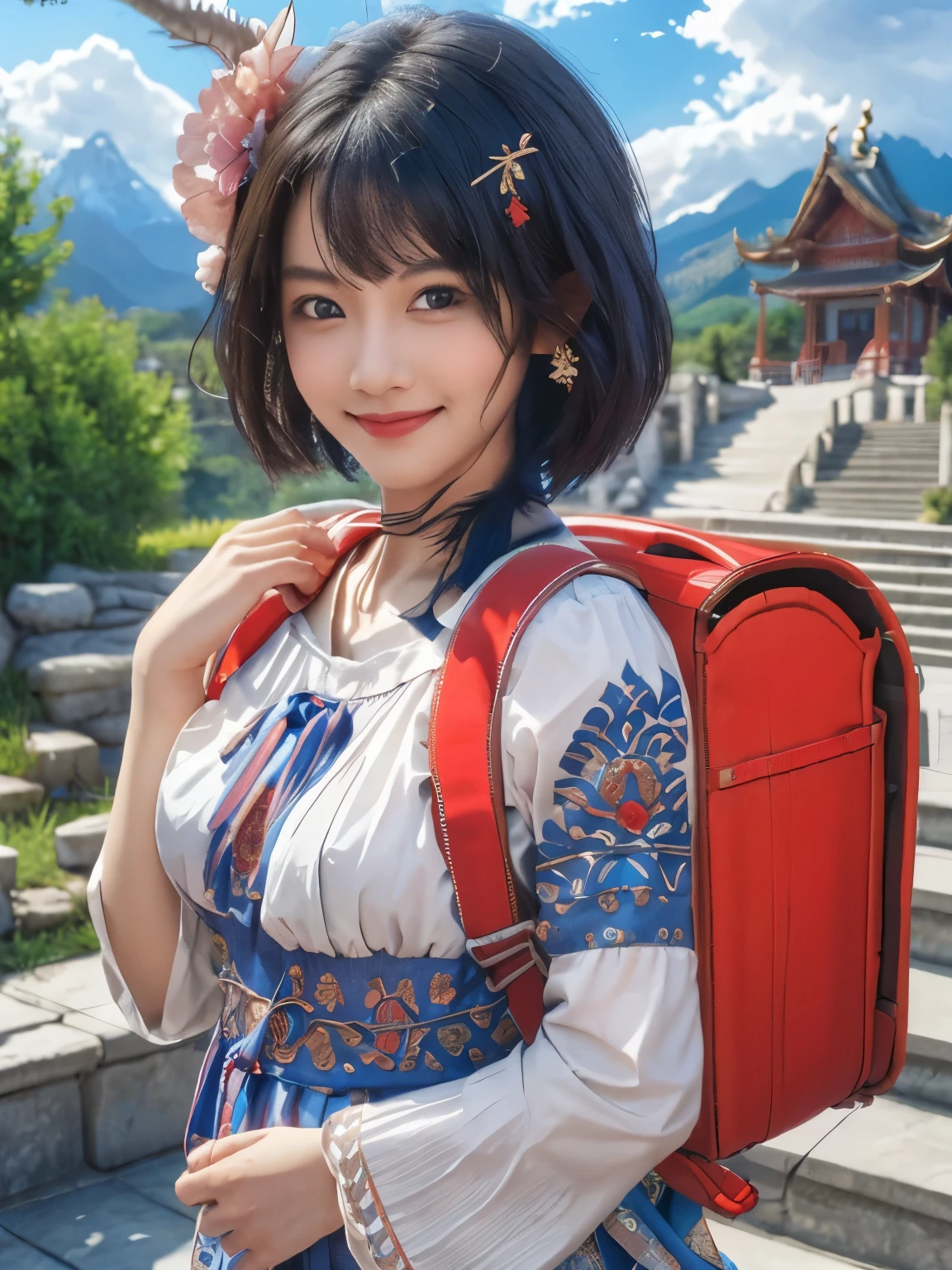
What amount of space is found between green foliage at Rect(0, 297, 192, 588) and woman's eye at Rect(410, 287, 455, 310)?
21.1 feet

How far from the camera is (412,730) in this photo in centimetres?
101

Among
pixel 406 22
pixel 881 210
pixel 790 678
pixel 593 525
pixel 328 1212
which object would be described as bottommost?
pixel 328 1212

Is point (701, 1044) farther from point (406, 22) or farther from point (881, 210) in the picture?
point (881, 210)

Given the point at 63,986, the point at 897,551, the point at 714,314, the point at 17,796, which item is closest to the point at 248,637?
the point at 63,986

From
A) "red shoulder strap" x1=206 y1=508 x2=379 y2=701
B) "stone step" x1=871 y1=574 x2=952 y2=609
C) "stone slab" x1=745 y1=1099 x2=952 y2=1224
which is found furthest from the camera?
"stone step" x1=871 y1=574 x2=952 y2=609

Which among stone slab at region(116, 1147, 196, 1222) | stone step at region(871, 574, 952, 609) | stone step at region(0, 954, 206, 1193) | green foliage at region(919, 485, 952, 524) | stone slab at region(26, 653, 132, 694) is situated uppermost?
green foliage at region(919, 485, 952, 524)

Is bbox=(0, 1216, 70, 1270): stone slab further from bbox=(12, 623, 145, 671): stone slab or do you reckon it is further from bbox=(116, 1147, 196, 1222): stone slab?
bbox=(12, 623, 145, 671): stone slab

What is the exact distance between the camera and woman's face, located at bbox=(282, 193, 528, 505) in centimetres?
102

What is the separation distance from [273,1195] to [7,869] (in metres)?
2.84

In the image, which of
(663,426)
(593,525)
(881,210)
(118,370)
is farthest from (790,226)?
(593,525)

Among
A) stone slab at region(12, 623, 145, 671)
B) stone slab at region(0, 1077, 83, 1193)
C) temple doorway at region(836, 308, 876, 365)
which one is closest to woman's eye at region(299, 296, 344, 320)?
stone slab at region(0, 1077, 83, 1193)

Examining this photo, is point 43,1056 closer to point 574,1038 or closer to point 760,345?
point 574,1038

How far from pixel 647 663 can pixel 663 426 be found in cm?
936

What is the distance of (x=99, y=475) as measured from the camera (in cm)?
746
